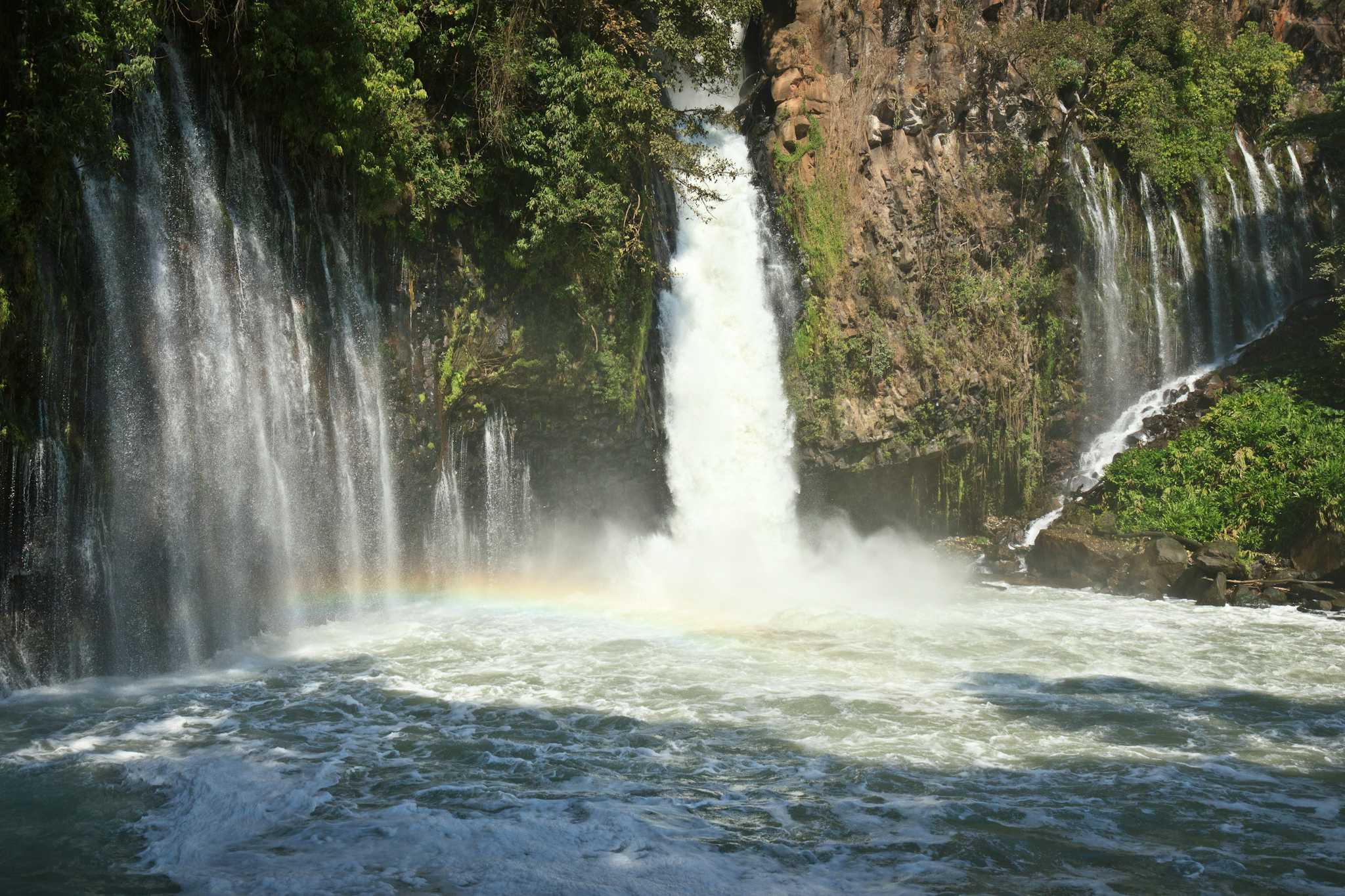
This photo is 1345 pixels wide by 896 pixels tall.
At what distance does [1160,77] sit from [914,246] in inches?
338

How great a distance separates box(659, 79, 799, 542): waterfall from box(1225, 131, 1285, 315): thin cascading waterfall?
12.4 m

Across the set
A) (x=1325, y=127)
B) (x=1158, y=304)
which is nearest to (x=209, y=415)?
(x=1158, y=304)

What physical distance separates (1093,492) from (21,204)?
1899cm

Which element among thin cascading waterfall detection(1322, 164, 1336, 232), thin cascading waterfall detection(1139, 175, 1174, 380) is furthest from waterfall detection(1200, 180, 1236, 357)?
thin cascading waterfall detection(1322, 164, 1336, 232)

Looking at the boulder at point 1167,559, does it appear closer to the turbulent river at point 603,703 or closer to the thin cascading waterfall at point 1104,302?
the turbulent river at point 603,703

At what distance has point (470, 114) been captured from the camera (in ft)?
50.4

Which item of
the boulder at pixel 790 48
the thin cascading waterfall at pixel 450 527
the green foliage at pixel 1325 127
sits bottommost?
the thin cascading waterfall at pixel 450 527

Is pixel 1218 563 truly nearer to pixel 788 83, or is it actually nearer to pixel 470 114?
pixel 788 83

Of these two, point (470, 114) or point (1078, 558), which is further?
point (1078, 558)

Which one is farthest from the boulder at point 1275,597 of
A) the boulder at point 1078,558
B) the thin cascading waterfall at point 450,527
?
the thin cascading waterfall at point 450,527

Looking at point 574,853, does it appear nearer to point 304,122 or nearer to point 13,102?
point 13,102

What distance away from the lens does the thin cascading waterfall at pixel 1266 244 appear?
2434 centimetres

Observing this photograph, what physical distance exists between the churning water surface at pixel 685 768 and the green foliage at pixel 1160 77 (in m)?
13.3

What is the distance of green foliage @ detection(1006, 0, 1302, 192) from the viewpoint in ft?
74.2
